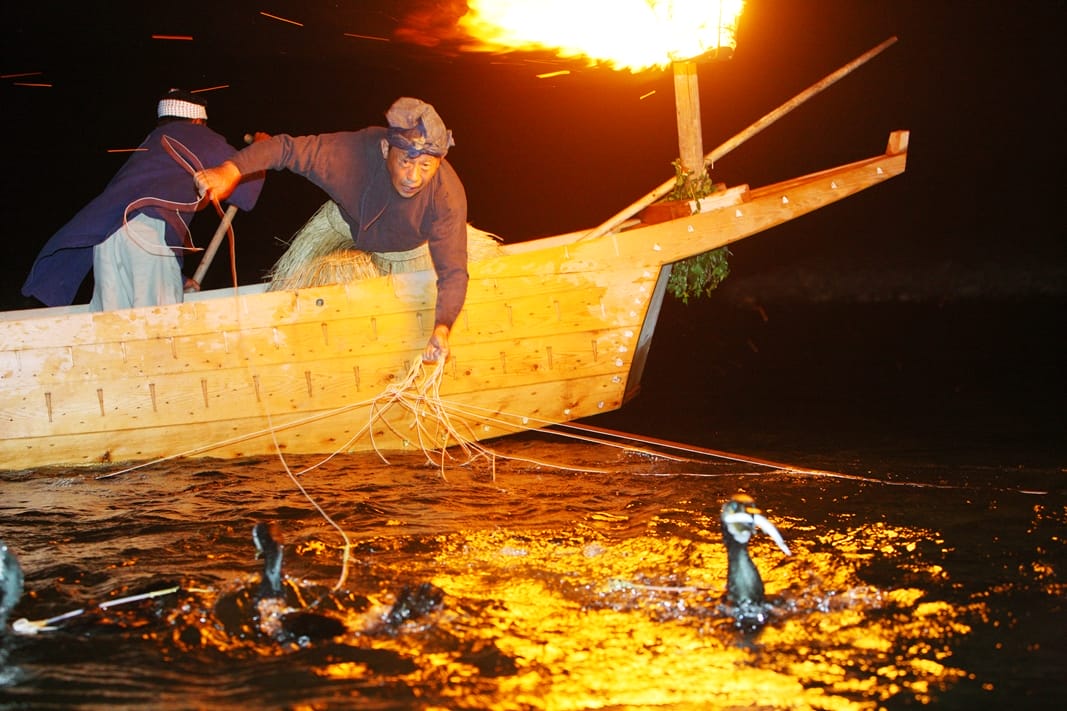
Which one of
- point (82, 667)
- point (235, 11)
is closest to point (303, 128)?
point (235, 11)

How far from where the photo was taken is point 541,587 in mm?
4520

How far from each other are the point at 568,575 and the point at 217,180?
2.95 meters

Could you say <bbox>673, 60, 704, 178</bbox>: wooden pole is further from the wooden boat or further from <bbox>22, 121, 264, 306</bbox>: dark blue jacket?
<bbox>22, 121, 264, 306</bbox>: dark blue jacket

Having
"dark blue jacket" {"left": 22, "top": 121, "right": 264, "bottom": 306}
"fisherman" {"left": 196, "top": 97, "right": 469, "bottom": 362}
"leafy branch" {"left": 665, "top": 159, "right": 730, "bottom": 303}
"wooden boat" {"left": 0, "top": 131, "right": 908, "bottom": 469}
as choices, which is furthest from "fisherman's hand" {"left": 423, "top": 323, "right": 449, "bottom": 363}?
"leafy branch" {"left": 665, "top": 159, "right": 730, "bottom": 303}

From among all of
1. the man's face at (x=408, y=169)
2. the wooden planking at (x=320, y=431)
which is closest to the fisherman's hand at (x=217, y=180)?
the man's face at (x=408, y=169)

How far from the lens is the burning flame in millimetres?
6914

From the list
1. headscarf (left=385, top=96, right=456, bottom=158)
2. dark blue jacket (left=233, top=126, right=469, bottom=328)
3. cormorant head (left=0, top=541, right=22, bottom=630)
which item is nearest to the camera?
cormorant head (left=0, top=541, right=22, bottom=630)

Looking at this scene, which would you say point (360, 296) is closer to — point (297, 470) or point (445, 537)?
point (297, 470)

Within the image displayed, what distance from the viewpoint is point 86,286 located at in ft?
57.3

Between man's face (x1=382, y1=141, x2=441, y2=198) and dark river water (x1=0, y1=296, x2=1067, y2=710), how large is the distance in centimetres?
184

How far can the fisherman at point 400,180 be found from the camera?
5906 mm

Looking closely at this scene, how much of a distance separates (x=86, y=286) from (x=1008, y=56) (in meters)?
16.7

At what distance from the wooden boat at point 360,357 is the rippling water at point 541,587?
Answer: 33cm

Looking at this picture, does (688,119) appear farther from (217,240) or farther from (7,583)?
(7,583)
